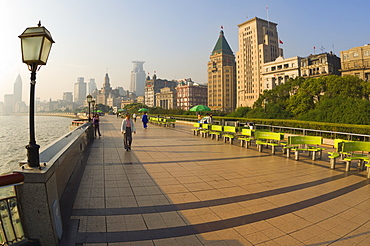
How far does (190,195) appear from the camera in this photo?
5301 millimetres

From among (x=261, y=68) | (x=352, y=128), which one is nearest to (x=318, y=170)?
(x=352, y=128)

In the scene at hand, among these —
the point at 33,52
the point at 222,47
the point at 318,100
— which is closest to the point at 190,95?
the point at 222,47

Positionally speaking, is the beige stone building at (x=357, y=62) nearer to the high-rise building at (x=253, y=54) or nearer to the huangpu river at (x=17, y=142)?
the high-rise building at (x=253, y=54)

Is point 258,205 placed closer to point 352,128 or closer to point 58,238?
point 58,238

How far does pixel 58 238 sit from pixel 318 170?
7463 millimetres

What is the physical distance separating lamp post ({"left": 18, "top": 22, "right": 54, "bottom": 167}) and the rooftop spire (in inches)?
5132

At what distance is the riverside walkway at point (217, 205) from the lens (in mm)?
3559

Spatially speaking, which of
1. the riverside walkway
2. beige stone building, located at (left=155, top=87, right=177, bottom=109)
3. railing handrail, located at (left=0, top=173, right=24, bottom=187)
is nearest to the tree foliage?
the riverside walkway

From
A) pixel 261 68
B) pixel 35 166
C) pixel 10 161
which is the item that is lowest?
pixel 10 161

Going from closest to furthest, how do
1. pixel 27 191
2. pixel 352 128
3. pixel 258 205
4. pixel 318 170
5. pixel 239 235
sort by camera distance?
pixel 27 191 → pixel 239 235 → pixel 258 205 → pixel 318 170 → pixel 352 128

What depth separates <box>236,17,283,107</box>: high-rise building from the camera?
102375 millimetres

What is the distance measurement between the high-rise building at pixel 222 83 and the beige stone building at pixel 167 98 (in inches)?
1246

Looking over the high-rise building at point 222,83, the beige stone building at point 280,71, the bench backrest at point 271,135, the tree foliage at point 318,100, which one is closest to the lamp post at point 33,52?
the bench backrest at point 271,135

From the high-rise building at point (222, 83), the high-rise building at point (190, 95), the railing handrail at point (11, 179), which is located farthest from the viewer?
the high-rise building at point (190, 95)
